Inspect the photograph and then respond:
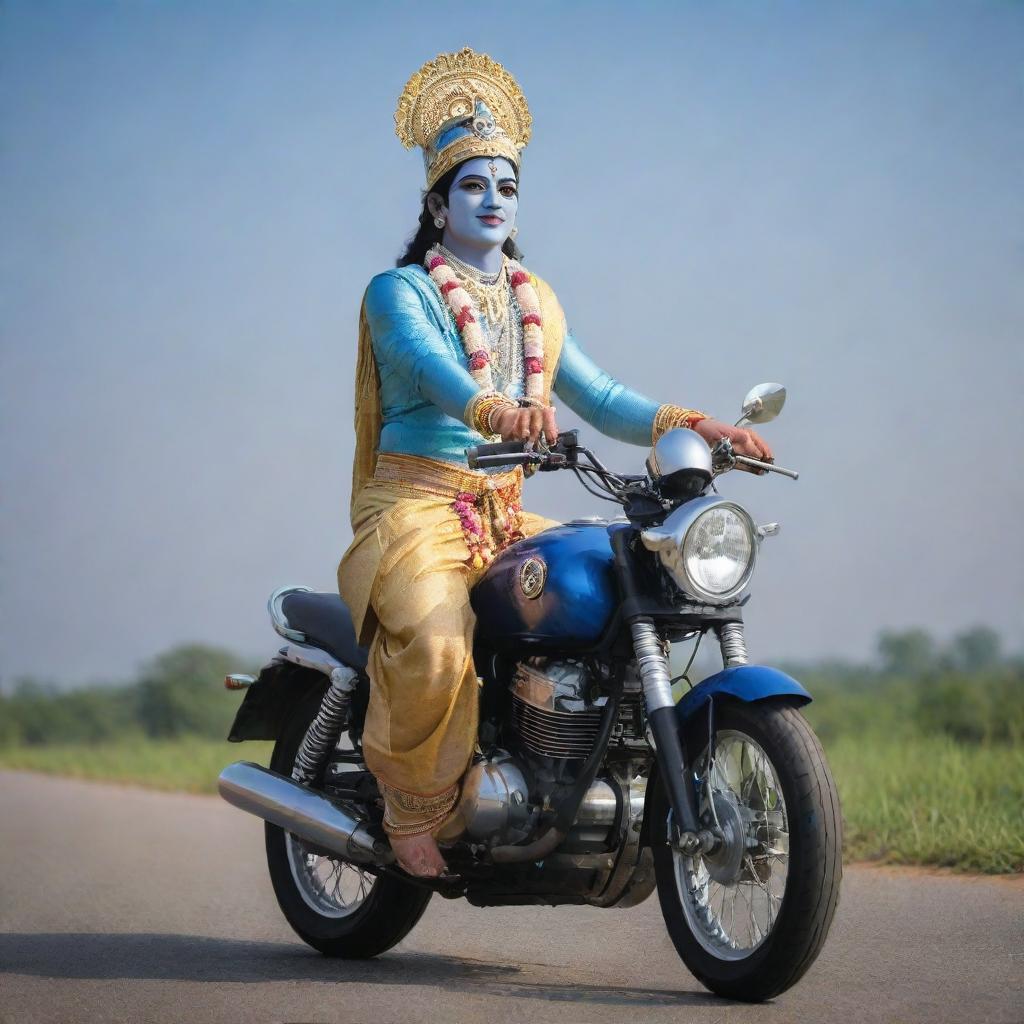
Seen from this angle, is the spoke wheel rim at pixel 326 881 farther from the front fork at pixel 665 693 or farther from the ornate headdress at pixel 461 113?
the ornate headdress at pixel 461 113

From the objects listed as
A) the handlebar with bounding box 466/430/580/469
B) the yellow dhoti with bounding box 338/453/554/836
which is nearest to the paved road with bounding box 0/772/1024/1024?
the yellow dhoti with bounding box 338/453/554/836

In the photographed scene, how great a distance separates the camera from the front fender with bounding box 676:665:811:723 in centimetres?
421

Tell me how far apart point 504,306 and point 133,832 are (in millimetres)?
5131

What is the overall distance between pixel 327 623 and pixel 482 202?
1.49m

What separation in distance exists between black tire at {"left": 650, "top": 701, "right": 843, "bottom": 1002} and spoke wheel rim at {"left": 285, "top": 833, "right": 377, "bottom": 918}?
1.68m

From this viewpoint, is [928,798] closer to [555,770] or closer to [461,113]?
[555,770]

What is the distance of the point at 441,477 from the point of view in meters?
5.28

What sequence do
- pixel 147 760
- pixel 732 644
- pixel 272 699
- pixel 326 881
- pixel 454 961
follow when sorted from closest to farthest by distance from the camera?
1. pixel 732 644
2. pixel 454 961
3. pixel 326 881
4. pixel 272 699
5. pixel 147 760

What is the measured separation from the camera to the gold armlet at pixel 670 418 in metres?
5.29

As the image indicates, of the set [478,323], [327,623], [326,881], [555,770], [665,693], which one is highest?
[478,323]

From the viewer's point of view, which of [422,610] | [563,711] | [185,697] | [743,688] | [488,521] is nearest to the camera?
[743,688]

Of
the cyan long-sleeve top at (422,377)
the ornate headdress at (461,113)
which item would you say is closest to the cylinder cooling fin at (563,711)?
the cyan long-sleeve top at (422,377)

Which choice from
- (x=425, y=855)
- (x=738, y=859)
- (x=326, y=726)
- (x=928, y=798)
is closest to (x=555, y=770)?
(x=425, y=855)

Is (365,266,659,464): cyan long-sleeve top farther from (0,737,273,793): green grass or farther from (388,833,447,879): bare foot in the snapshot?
(0,737,273,793): green grass
